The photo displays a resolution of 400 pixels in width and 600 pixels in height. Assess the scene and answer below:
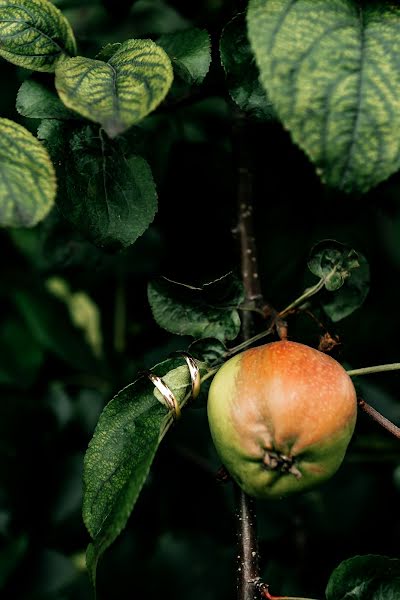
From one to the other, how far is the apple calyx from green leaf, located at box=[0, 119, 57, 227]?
0.78 ft

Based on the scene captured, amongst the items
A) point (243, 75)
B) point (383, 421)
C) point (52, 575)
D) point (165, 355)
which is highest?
point (243, 75)

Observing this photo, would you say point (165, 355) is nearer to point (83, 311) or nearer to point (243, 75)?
point (83, 311)

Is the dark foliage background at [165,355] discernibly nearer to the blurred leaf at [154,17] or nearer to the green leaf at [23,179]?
the blurred leaf at [154,17]

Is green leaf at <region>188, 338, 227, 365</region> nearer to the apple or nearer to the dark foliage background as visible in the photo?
the apple

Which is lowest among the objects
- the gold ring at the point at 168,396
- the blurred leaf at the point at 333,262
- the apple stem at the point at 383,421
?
the apple stem at the point at 383,421

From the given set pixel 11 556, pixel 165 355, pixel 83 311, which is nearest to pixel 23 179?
pixel 165 355

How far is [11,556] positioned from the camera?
3.28 feet

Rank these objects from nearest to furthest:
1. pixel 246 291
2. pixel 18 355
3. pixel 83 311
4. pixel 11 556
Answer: pixel 246 291 < pixel 11 556 < pixel 18 355 < pixel 83 311

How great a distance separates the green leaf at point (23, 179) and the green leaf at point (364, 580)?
0.40 metres

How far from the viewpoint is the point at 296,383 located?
53cm

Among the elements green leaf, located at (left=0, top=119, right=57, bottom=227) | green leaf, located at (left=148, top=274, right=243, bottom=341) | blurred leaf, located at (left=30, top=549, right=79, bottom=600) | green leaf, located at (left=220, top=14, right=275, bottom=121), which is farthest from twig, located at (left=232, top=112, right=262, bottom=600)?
blurred leaf, located at (left=30, top=549, right=79, bottom=600)

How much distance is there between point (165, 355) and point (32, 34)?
1.79ft

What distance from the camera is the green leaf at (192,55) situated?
64 cm

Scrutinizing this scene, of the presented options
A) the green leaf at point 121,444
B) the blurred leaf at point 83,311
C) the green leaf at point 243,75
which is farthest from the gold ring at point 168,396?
the blurred leaf at point 83,311
